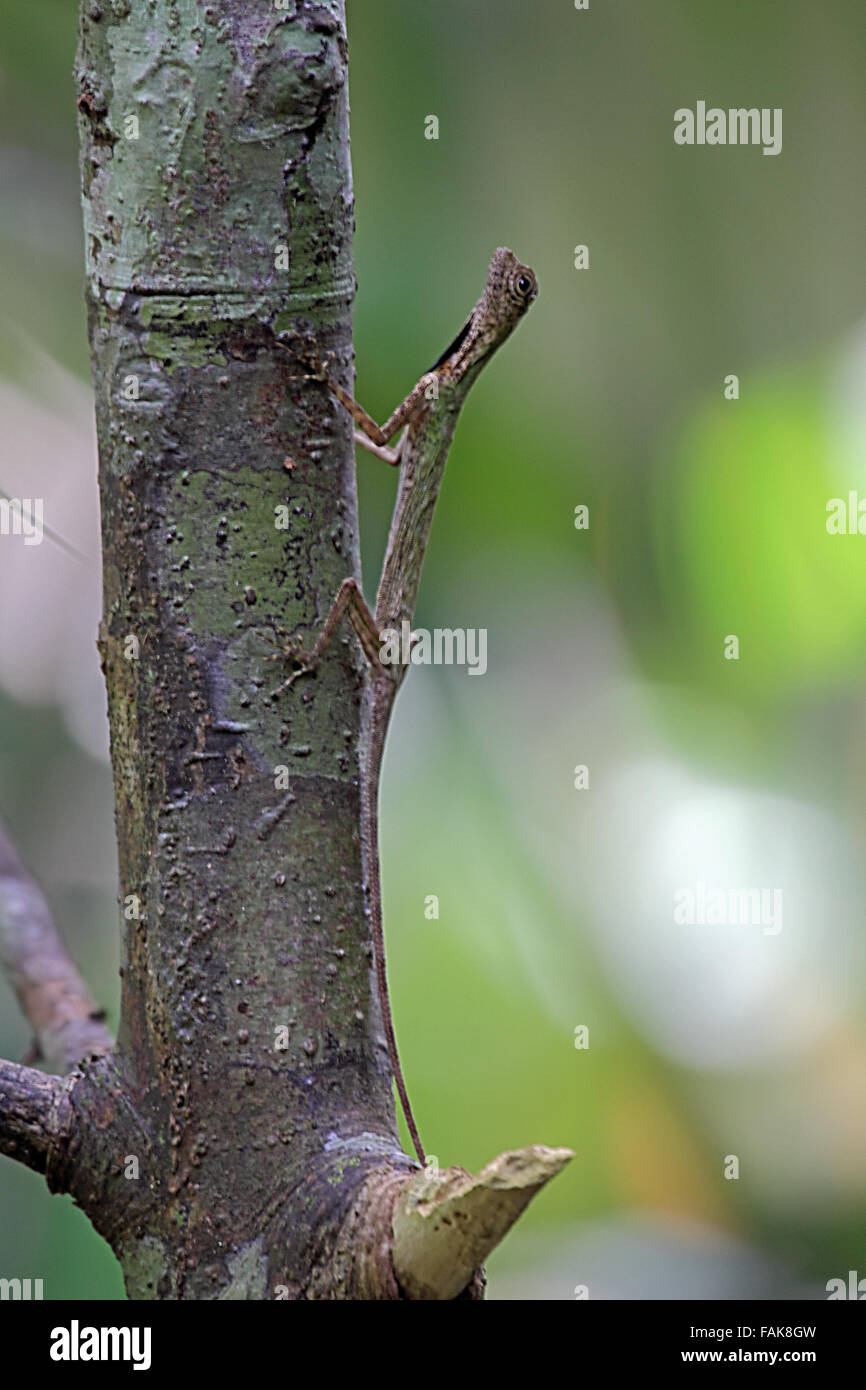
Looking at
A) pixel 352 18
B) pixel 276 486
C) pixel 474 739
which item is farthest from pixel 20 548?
pixel 276 486

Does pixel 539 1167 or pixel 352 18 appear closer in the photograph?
pixel 539 1167

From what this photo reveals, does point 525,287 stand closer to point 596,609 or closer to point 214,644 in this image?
point 596,609

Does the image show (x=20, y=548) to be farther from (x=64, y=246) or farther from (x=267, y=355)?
(x=267, y=355)

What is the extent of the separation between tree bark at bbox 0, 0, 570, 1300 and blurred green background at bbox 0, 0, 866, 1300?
1.16 meters

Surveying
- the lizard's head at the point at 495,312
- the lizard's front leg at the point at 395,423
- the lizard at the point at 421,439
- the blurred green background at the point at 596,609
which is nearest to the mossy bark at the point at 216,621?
the lizard at the point at 421,439

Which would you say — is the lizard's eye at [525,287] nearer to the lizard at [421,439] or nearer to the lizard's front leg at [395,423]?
the lizard at [421,439]

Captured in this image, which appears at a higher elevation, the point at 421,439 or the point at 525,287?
the point at 525,287

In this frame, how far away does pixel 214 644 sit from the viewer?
88cm

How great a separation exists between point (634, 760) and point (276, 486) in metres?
1.34

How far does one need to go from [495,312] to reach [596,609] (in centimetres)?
62

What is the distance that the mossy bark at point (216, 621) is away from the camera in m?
0.85

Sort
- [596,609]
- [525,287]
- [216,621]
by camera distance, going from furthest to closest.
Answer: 1. [596,609]
2. [525,287]
3. [216,621]

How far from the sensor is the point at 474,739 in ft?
7.05

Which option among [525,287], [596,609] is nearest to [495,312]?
[525,287]
